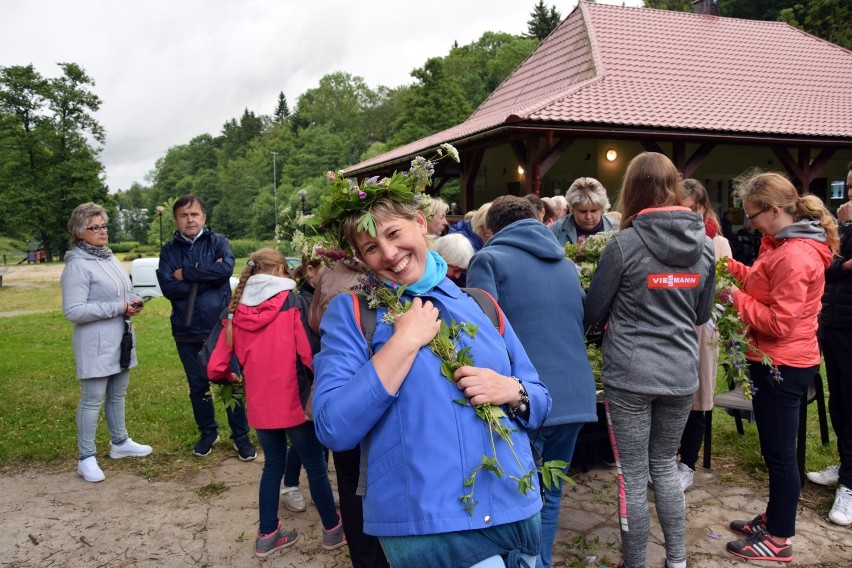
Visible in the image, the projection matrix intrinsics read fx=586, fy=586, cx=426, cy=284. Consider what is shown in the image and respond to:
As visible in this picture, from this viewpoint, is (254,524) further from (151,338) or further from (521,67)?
(521,67)

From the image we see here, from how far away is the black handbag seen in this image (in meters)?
4.55

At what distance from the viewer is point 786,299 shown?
298 centimetres

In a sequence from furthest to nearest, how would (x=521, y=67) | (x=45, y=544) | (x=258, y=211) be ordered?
(x=258, y=211), (x=521, y=67), (x=45, y=544)

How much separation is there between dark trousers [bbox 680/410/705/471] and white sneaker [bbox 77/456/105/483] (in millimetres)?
4266

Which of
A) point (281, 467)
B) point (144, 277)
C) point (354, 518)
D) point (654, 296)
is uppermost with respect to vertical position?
point (654, 296)

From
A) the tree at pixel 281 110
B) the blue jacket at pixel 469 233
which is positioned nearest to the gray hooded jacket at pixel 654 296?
the blue jacket at pixel 469 233

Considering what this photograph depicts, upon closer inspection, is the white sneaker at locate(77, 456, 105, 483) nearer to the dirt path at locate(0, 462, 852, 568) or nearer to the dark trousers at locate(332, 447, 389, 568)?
the dirt path at locate(0, 462, 852, 568)

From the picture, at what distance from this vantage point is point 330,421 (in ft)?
4.83

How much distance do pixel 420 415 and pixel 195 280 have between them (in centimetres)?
357

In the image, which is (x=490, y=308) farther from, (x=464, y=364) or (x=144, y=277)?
(x=144, y=277)

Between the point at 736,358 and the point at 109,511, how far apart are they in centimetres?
406

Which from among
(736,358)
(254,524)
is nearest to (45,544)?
(254,524)

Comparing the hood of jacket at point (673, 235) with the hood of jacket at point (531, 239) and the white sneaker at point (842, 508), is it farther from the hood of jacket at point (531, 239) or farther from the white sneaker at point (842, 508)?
the white sneaker at point (842, 508)

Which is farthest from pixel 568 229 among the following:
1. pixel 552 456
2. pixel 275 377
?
pixel 275 377
